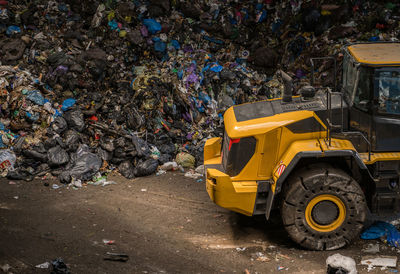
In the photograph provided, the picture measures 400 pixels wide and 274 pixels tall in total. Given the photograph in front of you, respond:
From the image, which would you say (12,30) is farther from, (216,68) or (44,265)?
(44,265)

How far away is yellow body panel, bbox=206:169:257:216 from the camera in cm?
542

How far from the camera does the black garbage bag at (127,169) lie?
7.93m

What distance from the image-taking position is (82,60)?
970 centimetres

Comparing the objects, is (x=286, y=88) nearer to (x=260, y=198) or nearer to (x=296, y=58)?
(x=260, y=198)

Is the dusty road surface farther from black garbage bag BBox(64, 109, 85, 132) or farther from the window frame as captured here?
the window frame

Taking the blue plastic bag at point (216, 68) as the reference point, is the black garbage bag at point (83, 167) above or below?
below

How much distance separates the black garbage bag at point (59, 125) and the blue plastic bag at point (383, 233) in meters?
5.35

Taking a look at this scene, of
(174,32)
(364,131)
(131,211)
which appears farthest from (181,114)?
(364,131)

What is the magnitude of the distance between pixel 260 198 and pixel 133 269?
1.64 metres

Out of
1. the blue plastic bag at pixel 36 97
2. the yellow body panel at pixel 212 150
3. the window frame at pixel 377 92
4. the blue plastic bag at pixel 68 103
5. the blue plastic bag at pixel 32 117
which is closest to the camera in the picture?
the window frame at pixel 377 92

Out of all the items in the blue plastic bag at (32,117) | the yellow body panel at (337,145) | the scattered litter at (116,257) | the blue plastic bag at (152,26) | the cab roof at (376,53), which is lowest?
the scattered litter at (116,257)

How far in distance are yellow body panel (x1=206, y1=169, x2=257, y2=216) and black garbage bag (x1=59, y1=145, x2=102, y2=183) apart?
299 cm

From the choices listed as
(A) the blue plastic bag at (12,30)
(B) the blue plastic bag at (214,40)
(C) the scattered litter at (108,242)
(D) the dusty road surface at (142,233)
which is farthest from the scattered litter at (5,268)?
(B) the blue plastic bag at (214,40)

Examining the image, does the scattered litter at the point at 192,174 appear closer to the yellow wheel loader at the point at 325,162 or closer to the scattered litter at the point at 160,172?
the scattered litter at the point at 160,172
